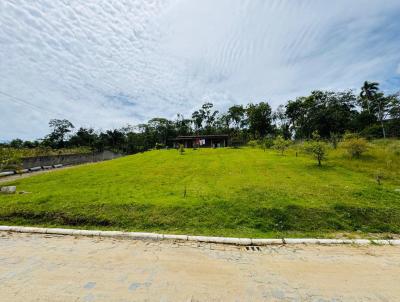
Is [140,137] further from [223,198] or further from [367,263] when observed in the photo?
[367,263]

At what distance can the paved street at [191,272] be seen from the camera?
3777 mm

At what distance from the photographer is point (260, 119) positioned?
48125 mm

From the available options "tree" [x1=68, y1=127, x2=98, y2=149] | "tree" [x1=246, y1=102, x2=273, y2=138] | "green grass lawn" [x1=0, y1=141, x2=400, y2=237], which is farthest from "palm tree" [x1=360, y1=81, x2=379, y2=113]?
"tree" [x1=68, y1=127, x2=98, y2=149]

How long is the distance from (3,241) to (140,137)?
55.8m

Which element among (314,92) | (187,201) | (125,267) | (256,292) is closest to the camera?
(256,292)

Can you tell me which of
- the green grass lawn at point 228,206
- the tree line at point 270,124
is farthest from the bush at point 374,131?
the green grass lawn at point 228,206

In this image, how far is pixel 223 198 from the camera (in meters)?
9.04

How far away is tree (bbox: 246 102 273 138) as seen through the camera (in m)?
48.0

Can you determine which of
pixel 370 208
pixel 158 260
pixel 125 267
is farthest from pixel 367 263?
pixel 125 267

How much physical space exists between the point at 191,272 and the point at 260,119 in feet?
154

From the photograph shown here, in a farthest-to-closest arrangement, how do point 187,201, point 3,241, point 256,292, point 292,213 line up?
point 187,201
point 292,213
point 3,241
point 256,292

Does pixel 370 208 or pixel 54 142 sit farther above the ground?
pixel 54 142

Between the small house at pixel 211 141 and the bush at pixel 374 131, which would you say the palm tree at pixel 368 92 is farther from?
the small house at pixel 211 141

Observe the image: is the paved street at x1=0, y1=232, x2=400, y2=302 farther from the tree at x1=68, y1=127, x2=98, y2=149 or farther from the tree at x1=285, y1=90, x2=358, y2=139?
the tree at x1=68, y1=127, x2=98, y2=149
